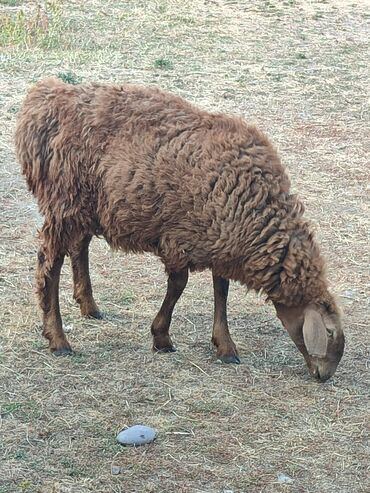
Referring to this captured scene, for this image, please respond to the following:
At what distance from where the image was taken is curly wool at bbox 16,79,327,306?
584 centimetres

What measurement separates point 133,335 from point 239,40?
9139 millimetres

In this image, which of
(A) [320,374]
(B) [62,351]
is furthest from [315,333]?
(B) [62,351]

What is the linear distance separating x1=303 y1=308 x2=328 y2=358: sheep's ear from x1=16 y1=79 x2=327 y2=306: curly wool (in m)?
0.11

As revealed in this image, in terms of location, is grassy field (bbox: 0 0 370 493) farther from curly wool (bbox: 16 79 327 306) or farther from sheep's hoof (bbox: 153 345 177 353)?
curly wool (bbox: 16 79 327 306)

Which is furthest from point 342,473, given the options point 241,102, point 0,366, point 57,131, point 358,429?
point 241,102

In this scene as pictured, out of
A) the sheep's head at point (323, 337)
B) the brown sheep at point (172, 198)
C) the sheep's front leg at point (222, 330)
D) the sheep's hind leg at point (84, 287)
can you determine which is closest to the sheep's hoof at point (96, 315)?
the sheep's hind leg at point (84, 287)

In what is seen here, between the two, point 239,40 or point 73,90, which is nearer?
point 73,90

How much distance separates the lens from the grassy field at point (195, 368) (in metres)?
5.00

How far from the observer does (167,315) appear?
20.6 feet

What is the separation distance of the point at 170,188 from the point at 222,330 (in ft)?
3.52

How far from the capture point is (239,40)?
14805 millimetres

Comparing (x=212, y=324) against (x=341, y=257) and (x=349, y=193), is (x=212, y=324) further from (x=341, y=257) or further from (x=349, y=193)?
(x=349, y=193)

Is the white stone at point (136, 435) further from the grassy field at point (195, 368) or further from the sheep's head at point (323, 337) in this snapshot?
the sheep's head at point (323, 337)

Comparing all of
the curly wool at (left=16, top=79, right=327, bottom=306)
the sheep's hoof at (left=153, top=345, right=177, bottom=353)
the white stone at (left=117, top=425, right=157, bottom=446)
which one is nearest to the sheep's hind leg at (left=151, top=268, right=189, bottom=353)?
the sheep's hoof at (left=153, top=345, right=177, bottom=353)
